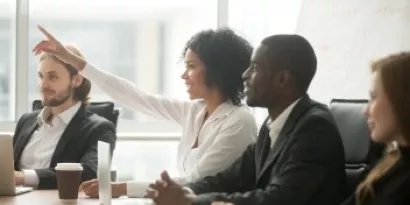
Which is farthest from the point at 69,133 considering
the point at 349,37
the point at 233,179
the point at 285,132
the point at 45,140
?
the point at 349,37

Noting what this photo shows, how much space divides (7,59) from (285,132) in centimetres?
238

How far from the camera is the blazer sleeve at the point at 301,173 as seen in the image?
2301 mm

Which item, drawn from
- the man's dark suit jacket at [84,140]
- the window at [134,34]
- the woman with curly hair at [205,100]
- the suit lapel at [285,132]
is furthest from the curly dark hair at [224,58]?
the window at [134,34]

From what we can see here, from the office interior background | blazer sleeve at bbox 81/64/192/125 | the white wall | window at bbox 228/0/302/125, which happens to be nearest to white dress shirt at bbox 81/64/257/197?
blazer sleeve at bbox 81/64/192/125

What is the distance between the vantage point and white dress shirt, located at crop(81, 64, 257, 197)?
2.89 meters

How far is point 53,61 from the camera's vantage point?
133 inches

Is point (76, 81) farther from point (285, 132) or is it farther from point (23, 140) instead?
point (285, 132)

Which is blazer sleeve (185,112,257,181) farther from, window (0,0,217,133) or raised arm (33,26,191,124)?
window (0,0,217,133)

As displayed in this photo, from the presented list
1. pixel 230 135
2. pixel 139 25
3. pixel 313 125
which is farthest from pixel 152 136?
pixel 313 125

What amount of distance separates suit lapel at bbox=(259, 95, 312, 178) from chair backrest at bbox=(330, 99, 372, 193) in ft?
0.97

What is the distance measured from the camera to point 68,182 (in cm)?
255

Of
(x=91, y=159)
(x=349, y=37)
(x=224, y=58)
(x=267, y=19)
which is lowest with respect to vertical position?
(x=91, y=159)

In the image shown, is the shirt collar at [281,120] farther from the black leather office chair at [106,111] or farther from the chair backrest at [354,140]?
the black leather office chair at [106,111]

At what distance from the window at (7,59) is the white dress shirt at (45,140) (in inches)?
37.4
